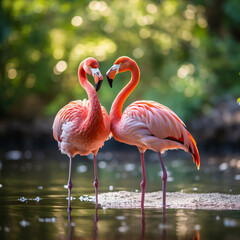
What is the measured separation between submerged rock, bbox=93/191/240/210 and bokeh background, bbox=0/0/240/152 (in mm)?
9340

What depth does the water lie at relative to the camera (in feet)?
13.1

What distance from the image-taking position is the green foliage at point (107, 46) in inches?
648

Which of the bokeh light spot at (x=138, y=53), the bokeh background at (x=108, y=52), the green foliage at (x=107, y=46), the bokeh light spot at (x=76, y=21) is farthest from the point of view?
the bokeh light spot at (x=76, y=21)

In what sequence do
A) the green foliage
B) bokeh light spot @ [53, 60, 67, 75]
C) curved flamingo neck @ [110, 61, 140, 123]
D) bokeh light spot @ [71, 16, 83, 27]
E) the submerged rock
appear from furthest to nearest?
1. bokeh light spot @ [71, 16, 83, 27]
2. bokeh light spot @ [53, 60, 67, 75]
3. the green foliage
4. curved flamingo neck @ [110, 61, 140, 123]
5. the submerged rock

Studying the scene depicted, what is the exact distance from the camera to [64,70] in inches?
688

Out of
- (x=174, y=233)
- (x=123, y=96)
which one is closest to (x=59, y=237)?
(x=174, y=233)

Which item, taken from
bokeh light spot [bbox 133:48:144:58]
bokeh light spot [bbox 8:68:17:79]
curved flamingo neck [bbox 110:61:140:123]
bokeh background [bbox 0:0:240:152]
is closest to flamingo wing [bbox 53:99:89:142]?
curved flamingo neck [bbox 110:61:140:123]

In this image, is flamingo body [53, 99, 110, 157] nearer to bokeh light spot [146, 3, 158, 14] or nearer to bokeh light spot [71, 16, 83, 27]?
bokeh light spot [146, 3, 158, 14]

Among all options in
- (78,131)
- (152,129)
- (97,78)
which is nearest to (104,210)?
(78,131)

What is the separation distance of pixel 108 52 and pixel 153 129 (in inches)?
461

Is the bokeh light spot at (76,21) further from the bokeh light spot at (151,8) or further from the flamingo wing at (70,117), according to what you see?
the flamingo wing at (70,117)

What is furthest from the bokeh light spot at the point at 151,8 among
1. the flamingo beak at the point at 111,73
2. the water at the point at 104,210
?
the flamingo beak at the point at 111,73

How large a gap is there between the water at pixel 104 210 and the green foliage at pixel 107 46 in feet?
19.2

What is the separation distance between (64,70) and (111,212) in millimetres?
12877
